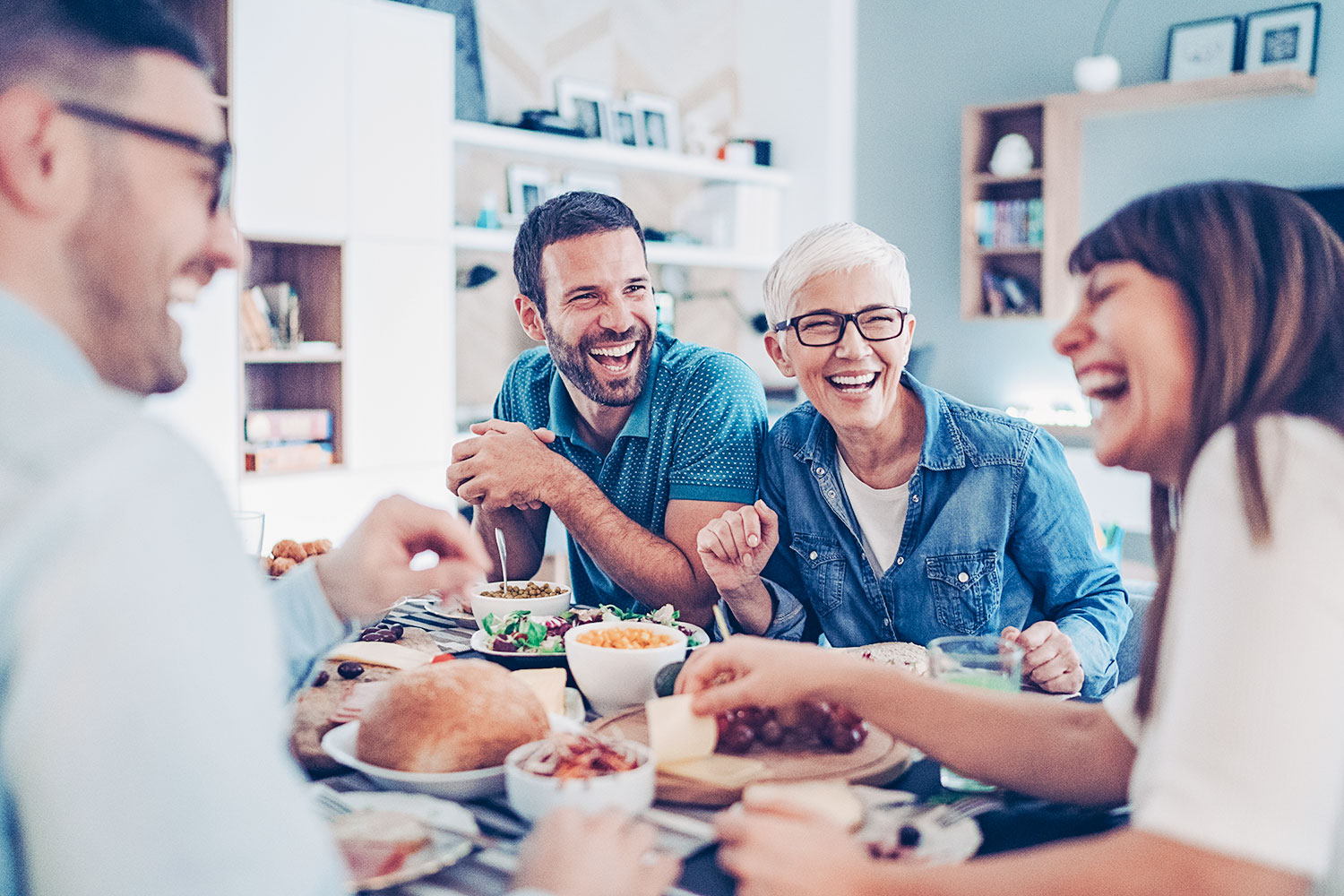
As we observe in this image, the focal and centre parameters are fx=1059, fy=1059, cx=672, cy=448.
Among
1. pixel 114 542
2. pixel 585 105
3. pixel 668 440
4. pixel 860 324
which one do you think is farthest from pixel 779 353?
pixel 585 105

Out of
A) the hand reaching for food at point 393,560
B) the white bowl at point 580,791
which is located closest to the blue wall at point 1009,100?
the hand reaching for food at point 393,560

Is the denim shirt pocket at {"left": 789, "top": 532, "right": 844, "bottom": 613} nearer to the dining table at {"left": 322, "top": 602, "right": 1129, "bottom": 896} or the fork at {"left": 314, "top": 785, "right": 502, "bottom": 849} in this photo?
the dining table at {"left": 322, "top": 602, "right": 1129, "bottom": 896}

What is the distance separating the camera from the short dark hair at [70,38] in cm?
67

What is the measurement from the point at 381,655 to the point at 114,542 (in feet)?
3.22

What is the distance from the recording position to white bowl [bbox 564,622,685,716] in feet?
4.16

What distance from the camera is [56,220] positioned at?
65 cm

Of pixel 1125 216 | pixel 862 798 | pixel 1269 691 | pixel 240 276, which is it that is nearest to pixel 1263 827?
pixel 1269 691

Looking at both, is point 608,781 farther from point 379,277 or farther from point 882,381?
point 379,277

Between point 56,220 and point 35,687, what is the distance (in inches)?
11.6

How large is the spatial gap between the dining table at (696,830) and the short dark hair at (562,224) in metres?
1.36

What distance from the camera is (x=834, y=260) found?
181 cm

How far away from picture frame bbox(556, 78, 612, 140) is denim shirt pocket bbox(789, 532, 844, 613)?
12.2 feet

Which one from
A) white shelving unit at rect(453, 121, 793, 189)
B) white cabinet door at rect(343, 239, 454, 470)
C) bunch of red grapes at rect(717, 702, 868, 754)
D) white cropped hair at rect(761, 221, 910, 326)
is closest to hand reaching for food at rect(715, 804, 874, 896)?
bunch of red grapes at rect(717, 702, 868, 754)

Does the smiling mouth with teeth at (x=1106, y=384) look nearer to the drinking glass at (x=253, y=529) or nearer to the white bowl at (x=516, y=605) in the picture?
the white bowl at (x=516, y=605)
